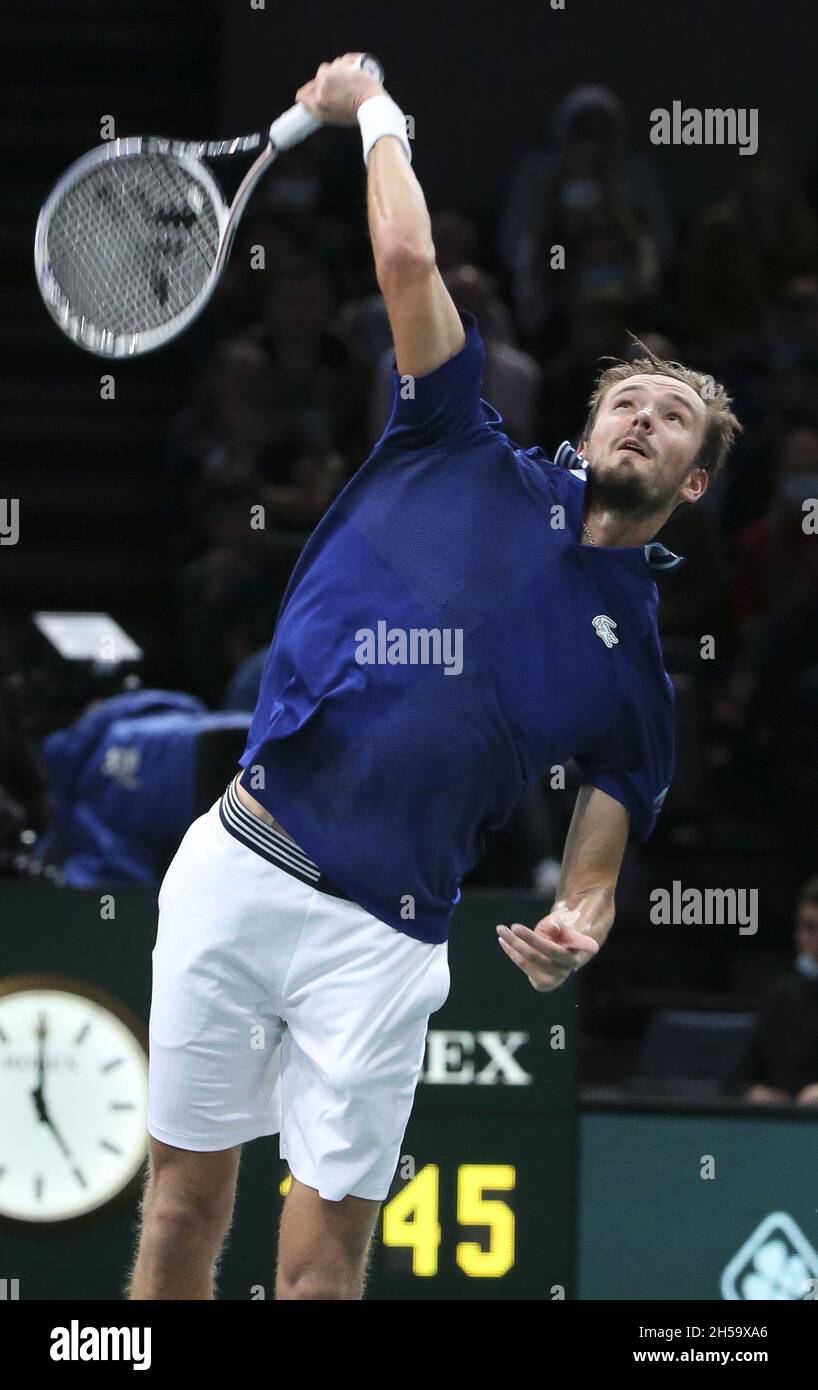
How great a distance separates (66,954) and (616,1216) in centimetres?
138

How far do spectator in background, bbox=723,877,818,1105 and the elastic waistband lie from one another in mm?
2799

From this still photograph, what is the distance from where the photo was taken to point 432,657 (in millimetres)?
3400

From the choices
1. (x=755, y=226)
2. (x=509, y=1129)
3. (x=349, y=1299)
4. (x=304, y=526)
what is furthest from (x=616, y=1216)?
(x=755, y=226)

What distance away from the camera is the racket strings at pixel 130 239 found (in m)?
3.98

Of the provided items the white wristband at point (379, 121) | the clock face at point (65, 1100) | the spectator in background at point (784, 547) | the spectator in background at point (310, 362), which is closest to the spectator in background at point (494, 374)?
the spectator in background at point (310, 362)

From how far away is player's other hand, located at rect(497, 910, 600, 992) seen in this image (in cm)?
342

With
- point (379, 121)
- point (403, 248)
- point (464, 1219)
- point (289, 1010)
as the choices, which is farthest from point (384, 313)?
point (289, 1010)

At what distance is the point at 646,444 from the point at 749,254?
17.2 ft

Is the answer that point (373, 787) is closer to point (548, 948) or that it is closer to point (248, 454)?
point (548, 948)

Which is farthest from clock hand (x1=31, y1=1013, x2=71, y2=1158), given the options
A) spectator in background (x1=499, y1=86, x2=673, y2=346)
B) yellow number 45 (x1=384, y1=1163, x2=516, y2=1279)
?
spectator in background (x1=499, y1=86, x2=673, y2=346)

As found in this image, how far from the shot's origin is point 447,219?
8.00 meters

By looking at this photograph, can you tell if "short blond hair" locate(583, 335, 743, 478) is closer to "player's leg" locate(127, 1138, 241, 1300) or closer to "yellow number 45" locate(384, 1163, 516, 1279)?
"player's leg" locate(127, 1138, 241, 1300)

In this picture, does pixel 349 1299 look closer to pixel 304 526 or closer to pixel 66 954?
pixel 66 954

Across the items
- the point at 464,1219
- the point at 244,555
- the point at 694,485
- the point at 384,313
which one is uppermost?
the point at 384,313
